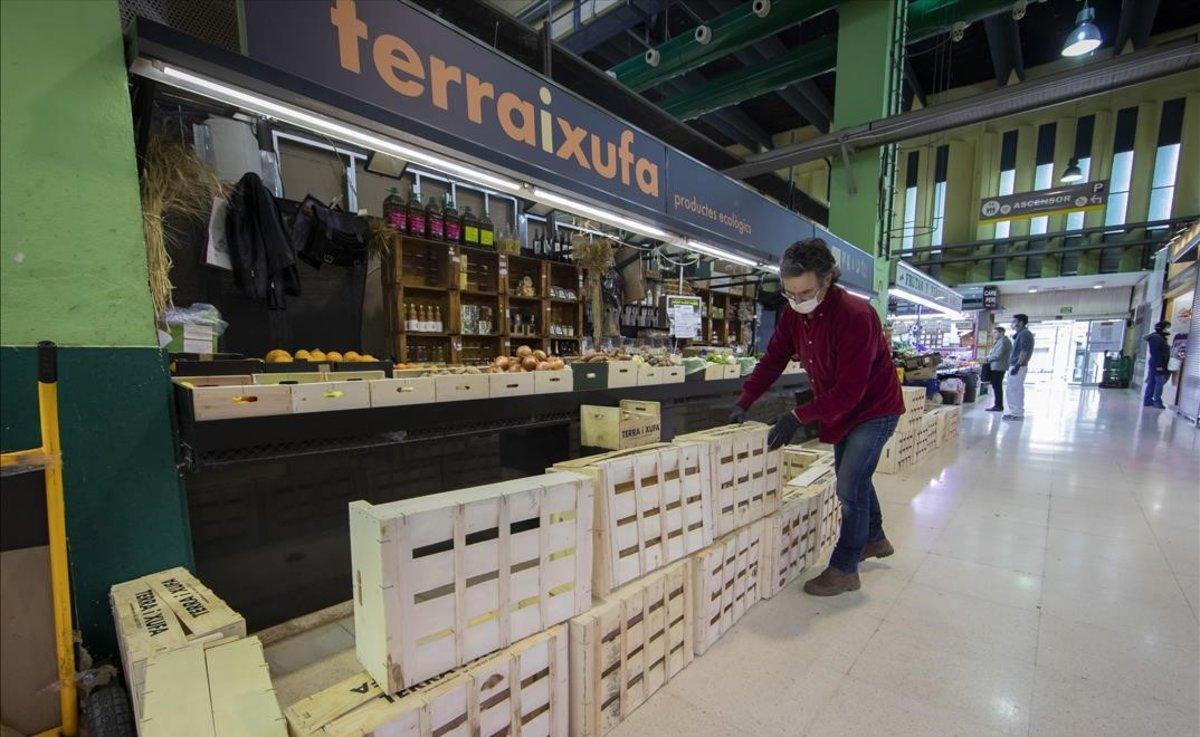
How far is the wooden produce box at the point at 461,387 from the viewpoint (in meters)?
2.59

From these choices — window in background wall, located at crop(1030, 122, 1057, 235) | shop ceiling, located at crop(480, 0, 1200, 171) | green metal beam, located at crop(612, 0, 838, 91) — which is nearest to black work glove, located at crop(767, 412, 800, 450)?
shop ceiling, located at crop(480, 0, 1200, 171)

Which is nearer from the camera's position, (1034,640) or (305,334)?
(1034,640)

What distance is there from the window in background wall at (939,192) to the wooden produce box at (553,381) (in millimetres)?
19260

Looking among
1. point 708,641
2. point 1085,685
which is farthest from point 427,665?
point 1085,685

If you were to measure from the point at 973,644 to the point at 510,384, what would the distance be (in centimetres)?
264

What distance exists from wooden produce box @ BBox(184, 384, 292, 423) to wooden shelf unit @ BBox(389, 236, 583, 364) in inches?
112

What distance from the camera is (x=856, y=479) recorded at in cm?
262

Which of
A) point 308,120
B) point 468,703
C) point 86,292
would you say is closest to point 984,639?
point 468,703

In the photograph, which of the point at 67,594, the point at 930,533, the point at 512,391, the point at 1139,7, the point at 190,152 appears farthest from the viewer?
the point at 1139,7

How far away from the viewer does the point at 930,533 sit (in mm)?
3584

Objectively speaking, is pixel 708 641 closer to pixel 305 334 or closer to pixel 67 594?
pixel 67 594

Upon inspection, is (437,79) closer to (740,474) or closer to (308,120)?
(308,120)

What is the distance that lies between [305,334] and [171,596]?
11.1 feet

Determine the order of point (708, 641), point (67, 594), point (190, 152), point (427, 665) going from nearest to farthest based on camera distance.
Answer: point (67, 594)
point (427, 665)
point (708, 641)
point (190, 152)
